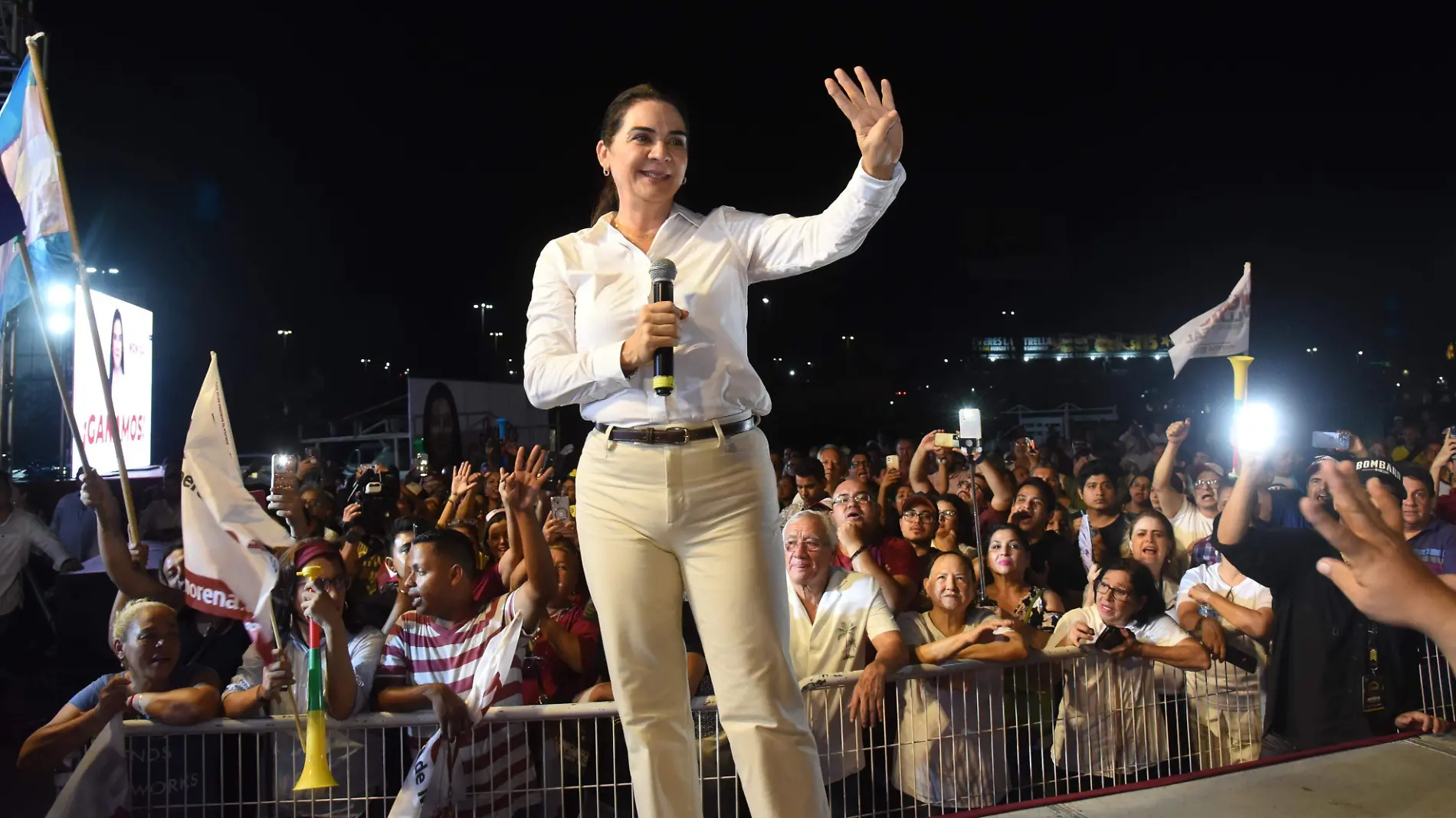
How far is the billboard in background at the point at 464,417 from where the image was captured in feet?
46.8

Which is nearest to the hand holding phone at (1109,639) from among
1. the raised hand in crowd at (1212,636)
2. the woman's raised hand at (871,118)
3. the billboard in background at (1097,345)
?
the raised hand in crowd at (1212,636)

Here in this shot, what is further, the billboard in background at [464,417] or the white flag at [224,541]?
the billboard in background at [464,417]

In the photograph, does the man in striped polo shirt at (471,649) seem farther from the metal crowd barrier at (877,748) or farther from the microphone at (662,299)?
the microphone at (662,299)

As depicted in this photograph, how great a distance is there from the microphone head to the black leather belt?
0.33 metres

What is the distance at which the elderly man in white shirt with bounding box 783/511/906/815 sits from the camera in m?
3.03

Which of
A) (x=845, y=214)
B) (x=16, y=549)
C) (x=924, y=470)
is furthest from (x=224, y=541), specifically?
(x=924, y=470)

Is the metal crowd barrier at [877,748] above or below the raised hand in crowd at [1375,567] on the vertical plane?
below

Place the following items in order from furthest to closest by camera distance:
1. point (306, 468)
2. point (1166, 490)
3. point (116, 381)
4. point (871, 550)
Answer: point (116, 381) → point (306, 468) → point (1166, 490) → point (871, 550)

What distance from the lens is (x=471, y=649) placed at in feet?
10.7

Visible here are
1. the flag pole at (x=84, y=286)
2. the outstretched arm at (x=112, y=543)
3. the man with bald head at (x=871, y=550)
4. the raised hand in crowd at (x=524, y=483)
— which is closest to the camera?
the raised hand in crowd at (x=524, y=483)

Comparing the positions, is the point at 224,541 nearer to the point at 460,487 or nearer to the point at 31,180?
the point at 460,487

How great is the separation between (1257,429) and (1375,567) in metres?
2.32

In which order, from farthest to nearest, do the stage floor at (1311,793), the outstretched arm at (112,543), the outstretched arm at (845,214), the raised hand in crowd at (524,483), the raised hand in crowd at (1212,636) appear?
1. the outstretched arm at (112,543)
2. the raised hand in crowd at (1212,636)
3. the raised hand in crowd at (524,483)
4. the stage floor at (1311,793)
5. the outstretched arm at (845,214)

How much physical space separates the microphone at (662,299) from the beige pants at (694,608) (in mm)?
223
